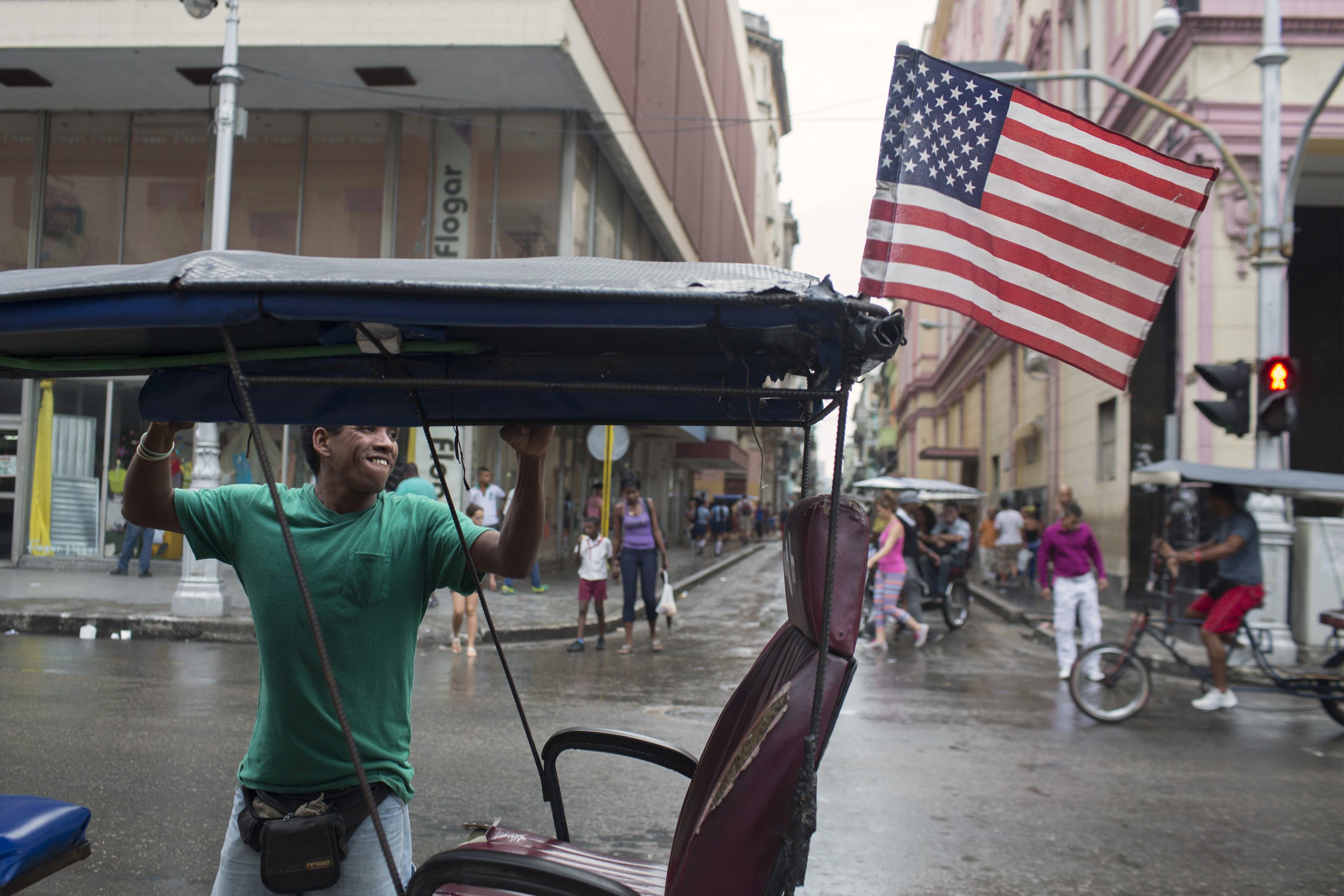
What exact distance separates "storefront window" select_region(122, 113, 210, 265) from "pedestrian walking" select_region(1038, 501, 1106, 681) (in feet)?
47.3

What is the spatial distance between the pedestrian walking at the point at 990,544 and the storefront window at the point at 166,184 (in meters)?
17.3

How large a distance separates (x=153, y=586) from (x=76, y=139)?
8305 millimetres

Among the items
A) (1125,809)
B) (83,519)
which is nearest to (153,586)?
(83,519)

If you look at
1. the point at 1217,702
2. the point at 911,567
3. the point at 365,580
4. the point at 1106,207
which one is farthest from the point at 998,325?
the point at 911,567

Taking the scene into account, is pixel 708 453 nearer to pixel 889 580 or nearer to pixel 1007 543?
pixel 1007 543

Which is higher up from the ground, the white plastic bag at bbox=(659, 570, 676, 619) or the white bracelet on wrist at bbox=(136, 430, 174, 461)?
the white bracelet on wrist at bbox=(136, 430, 174, 461)

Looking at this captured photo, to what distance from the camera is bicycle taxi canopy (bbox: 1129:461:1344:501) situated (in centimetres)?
873

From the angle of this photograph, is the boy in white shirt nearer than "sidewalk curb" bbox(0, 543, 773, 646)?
No

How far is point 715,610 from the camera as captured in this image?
55.9 ft

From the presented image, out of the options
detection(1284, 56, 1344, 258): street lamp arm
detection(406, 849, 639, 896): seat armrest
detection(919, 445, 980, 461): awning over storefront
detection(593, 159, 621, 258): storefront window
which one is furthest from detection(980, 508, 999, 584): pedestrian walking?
detection(406, 849, 639, 896): seat armrest

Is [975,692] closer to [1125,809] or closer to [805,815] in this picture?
[1125,809]

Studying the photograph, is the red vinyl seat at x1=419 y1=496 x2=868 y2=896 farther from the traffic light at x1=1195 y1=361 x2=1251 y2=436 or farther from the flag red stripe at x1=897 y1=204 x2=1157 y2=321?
the traffic light at x1=1195 y1=361 x2=1251 y2=436

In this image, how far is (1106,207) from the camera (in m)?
3.09

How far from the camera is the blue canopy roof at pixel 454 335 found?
2127 mm
